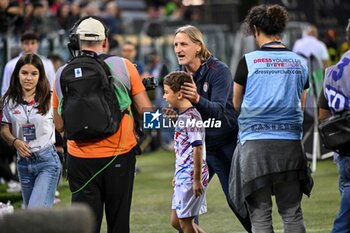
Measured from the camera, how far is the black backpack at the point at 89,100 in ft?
27.3

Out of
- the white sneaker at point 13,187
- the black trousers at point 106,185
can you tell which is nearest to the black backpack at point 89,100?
the black trousers at point 106,185

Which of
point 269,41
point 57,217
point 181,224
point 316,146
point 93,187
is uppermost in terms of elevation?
point 269,41

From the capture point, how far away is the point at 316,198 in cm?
1449

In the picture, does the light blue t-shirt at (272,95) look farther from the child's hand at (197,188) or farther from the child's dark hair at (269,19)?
the child's hand at (197,188)

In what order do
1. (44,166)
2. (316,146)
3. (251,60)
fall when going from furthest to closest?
(316,146) < (44,166) < (251,60)

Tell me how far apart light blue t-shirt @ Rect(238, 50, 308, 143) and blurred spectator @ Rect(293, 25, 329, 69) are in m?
11.8

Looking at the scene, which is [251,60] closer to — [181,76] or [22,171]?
[181,76]

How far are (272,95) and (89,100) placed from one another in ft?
4.87

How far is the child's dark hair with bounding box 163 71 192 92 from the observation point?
9.01 m

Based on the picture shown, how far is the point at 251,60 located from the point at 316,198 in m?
6.41

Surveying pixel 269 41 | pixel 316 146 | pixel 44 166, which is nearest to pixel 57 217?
pixel 269 41

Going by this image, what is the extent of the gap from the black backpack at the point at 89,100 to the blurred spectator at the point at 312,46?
12.3 metres

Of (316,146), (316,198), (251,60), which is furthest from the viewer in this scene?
(316,146)

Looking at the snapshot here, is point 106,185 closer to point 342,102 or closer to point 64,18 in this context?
point 342,102
